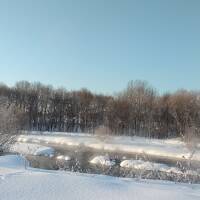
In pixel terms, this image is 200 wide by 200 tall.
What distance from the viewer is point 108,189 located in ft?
27.0

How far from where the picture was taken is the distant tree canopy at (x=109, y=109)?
62825 millimetres

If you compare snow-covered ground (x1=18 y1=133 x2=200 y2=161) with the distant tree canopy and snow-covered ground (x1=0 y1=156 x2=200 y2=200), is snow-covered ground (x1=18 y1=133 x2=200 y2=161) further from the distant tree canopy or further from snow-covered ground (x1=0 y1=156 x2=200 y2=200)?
snow-covered ground (x1=0 y1=156 x2=200 y2=200)

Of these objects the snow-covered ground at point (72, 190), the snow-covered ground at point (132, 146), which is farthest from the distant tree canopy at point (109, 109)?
the snow-covered ground at point (72, 190)

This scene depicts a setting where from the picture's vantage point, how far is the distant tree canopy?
62.8 m

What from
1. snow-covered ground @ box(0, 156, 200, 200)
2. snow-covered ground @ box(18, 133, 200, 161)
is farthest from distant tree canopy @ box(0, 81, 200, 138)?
snow-covered ground @ box(0, 156, 200, 200)

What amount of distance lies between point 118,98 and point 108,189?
6441 centimetres

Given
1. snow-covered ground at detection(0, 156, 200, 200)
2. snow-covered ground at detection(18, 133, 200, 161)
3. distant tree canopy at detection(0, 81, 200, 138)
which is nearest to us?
snow-covered ground at detection(0, 156, 200, 200)

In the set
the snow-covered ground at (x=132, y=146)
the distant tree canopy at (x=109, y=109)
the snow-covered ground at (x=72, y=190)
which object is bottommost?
the snow-covered ground at (x=132, y=146)

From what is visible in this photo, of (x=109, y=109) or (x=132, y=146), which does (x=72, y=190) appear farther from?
(x=109, y=109)

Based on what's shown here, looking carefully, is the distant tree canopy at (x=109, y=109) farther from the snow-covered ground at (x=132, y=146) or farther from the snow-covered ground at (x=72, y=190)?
the snow-covered ground at (x=72, y=190)

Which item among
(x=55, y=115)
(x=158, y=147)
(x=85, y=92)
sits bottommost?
(x=158, y=147)

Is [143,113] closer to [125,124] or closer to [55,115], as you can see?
[125,124]

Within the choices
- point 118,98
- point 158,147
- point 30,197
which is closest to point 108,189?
point 30,197

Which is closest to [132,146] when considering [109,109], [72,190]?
[109,109]
